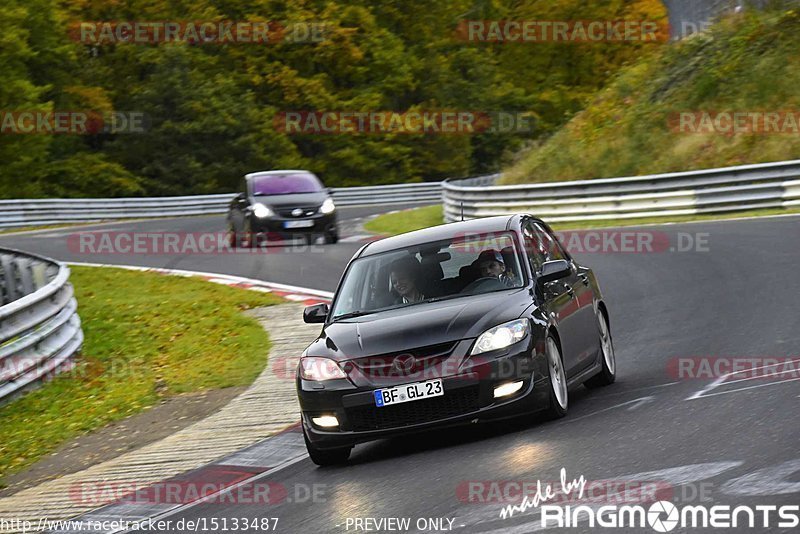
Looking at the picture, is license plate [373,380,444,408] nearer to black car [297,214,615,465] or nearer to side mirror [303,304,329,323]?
black car [297,214,615,465]

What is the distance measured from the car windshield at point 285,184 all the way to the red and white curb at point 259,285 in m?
3.47

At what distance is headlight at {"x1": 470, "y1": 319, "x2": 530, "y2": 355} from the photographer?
8.97 m

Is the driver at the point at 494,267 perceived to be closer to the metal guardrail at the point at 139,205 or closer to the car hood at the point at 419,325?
the car hood at the point at 419,325

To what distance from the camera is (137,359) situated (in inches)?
619

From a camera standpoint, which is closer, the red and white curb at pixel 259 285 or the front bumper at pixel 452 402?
the front bumper at pixel 452 402

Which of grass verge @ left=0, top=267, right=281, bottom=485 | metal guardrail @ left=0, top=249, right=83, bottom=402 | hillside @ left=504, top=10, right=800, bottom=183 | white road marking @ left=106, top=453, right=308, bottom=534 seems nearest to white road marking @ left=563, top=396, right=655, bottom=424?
white road marking @ left=106, top=453, right=308, bottom=534

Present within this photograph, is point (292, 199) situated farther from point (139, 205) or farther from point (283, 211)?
point (139, 205)

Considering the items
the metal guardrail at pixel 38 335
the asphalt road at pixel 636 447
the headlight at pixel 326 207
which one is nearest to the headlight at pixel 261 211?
the headlight at pixel 326 207

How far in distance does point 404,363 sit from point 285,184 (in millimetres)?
19626

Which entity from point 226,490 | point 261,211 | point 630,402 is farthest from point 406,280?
point 261,211

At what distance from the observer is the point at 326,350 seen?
934cm

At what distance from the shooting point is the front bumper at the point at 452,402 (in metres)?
8.88

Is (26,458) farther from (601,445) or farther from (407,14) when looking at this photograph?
(407,14)

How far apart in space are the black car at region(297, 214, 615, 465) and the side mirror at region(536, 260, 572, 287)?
10 millimetres
